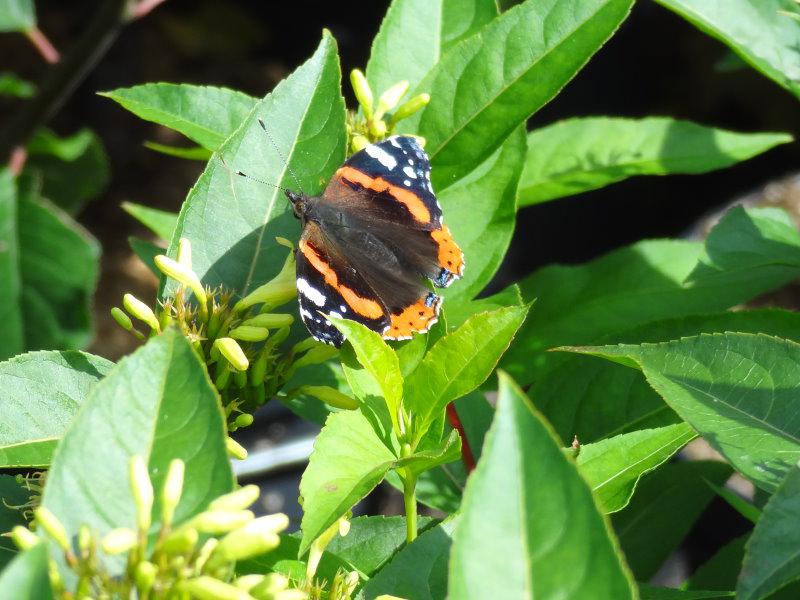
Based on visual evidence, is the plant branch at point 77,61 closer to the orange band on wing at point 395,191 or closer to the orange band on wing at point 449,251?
the orange band on wing at point 395,191

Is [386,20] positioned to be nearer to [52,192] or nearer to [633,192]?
[52,192]

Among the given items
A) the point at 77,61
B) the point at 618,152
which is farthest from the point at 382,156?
the point at 77,61

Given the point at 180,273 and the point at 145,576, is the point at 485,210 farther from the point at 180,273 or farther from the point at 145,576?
the point at 145,576

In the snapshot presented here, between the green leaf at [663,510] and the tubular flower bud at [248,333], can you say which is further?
the green leaf at [663,510]

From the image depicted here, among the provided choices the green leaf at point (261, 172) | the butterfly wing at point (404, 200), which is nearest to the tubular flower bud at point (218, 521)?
the green leaf at point (261, 172)

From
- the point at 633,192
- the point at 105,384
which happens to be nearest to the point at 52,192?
the point at 633,192

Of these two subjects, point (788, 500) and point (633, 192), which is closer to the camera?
point (788, 500)

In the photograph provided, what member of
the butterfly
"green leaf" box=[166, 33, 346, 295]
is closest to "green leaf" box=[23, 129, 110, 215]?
the butterfly
